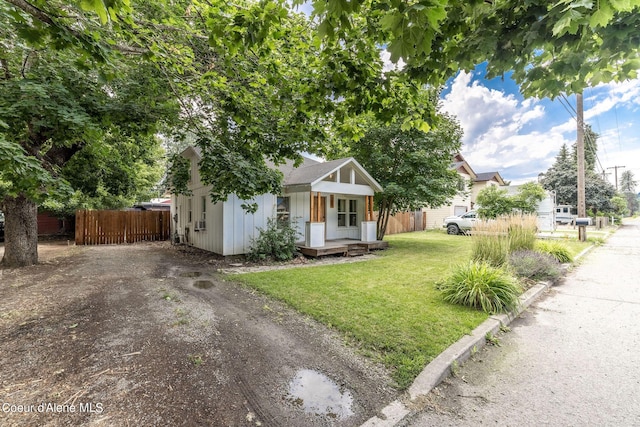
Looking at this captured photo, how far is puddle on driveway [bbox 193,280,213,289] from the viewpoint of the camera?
232 inches

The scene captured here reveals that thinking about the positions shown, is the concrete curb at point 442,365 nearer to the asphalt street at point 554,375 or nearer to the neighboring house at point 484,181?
the asphalt street at point 554,375

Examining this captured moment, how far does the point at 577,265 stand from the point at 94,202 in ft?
69.9

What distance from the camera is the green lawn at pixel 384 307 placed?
3.24m

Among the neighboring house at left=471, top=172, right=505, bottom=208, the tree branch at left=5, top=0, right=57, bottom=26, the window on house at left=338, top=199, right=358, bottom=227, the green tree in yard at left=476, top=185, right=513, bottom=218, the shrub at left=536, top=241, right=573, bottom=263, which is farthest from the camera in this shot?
the neighboring house at left=471, top=172, right=505, bottom=208

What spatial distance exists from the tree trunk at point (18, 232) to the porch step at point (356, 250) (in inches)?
384

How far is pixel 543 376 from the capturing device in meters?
2.88

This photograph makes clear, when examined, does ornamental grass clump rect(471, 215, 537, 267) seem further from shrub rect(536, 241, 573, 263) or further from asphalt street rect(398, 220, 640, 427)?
asphalt street rect(398, 220, 640, 427)

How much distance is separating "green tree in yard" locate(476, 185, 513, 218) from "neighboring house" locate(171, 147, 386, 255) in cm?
724

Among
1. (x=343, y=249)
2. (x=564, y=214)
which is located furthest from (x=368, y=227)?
(x=564, y=214)

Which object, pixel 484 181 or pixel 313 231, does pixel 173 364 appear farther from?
pixel 484 181

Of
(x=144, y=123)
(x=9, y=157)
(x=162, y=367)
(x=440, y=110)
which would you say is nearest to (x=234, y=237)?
(x=144, y=123)

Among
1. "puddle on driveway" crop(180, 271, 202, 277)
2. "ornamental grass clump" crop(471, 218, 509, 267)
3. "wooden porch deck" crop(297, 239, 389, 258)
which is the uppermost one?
"ornamental grass clump" crop(471, 218, 509, 267)

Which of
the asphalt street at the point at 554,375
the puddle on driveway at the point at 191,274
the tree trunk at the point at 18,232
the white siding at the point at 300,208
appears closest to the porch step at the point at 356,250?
the white siding at the point at 300,208

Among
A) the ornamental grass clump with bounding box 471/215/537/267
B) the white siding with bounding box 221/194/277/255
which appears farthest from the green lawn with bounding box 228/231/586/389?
the white siding with bounding box 221/194/277/255
